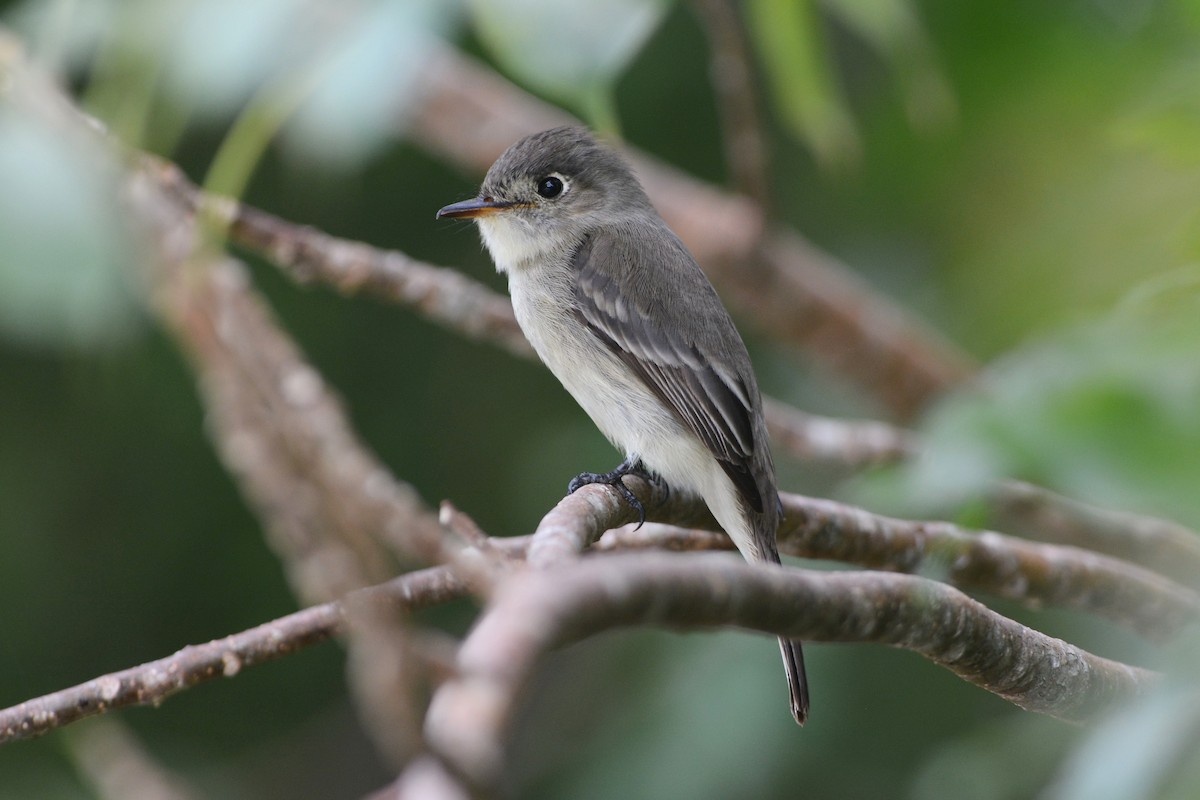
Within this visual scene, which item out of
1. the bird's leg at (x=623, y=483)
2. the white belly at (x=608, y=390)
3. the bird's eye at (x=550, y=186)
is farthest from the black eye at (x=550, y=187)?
the bird's leg at (x=623, y=483)

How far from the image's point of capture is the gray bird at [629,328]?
110 inches

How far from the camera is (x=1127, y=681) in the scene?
6.21 feet

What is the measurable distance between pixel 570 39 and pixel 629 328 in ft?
3.92

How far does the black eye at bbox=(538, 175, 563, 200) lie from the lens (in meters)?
3.48

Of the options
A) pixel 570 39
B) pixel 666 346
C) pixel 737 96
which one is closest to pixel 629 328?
pixel 666 346

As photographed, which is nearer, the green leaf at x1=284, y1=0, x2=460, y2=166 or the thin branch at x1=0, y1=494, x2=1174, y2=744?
the thin branch at x1=0, y1=494, x2=1174, y2=744

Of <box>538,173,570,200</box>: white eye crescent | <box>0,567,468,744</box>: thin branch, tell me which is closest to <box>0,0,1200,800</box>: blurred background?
<box>538,173,570,200</box>: white eye crescent

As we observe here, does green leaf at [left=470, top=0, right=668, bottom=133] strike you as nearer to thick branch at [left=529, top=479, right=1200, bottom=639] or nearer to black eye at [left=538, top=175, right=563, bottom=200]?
thick branch at [left=529, top=479, right=1200, bottom=639]

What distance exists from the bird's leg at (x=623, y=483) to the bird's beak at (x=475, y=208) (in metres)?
0.77

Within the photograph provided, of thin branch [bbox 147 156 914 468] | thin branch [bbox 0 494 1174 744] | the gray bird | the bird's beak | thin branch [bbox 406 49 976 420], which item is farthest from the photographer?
thin branch [bbox 406 49 976 420]

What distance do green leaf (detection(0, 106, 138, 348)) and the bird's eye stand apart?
3.62 ft

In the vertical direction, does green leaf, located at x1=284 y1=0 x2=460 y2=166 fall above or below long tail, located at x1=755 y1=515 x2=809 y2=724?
above

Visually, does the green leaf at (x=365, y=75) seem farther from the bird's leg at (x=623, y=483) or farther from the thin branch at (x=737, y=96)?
the thin branch at (x=737, y=96)

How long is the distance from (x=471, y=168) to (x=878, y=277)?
159cm
